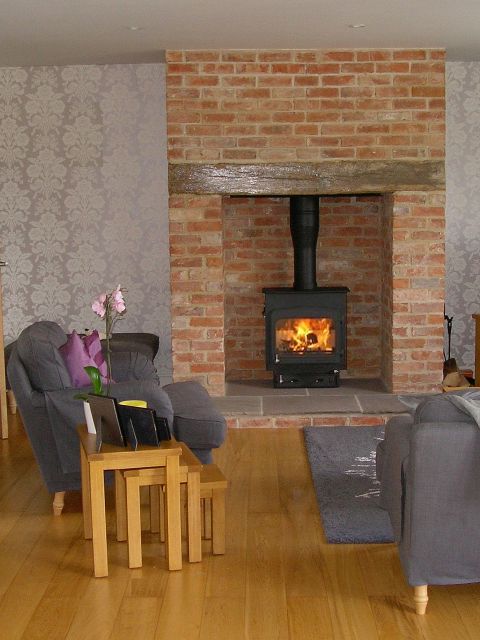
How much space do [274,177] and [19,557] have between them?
134 inches

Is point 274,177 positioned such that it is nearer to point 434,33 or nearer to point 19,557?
point 434,33

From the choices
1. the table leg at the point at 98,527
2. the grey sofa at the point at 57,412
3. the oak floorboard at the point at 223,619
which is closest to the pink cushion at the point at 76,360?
the grey sofa at the point at 57,412

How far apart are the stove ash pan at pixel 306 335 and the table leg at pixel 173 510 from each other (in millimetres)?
3077

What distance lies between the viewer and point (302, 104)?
6.49 m

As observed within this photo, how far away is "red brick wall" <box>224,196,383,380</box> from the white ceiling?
1300 mm

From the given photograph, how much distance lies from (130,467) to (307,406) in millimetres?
2711

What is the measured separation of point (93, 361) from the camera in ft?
16.2

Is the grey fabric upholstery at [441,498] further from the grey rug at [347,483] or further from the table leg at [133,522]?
the table leg at [133,522]

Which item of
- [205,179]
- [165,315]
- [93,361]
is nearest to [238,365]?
[165,315]

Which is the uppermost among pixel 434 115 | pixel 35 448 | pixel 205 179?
pixel 434 115

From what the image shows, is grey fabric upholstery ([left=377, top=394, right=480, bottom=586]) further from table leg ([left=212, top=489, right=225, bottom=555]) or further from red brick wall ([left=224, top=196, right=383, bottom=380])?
red brick wall ([left=224, top=196, right=383, bottom=380])

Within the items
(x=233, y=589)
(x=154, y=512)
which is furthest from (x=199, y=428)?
(x=233, y=589)

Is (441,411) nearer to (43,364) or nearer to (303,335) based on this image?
(43,364)

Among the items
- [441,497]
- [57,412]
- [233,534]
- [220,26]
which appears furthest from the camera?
[220,26]
